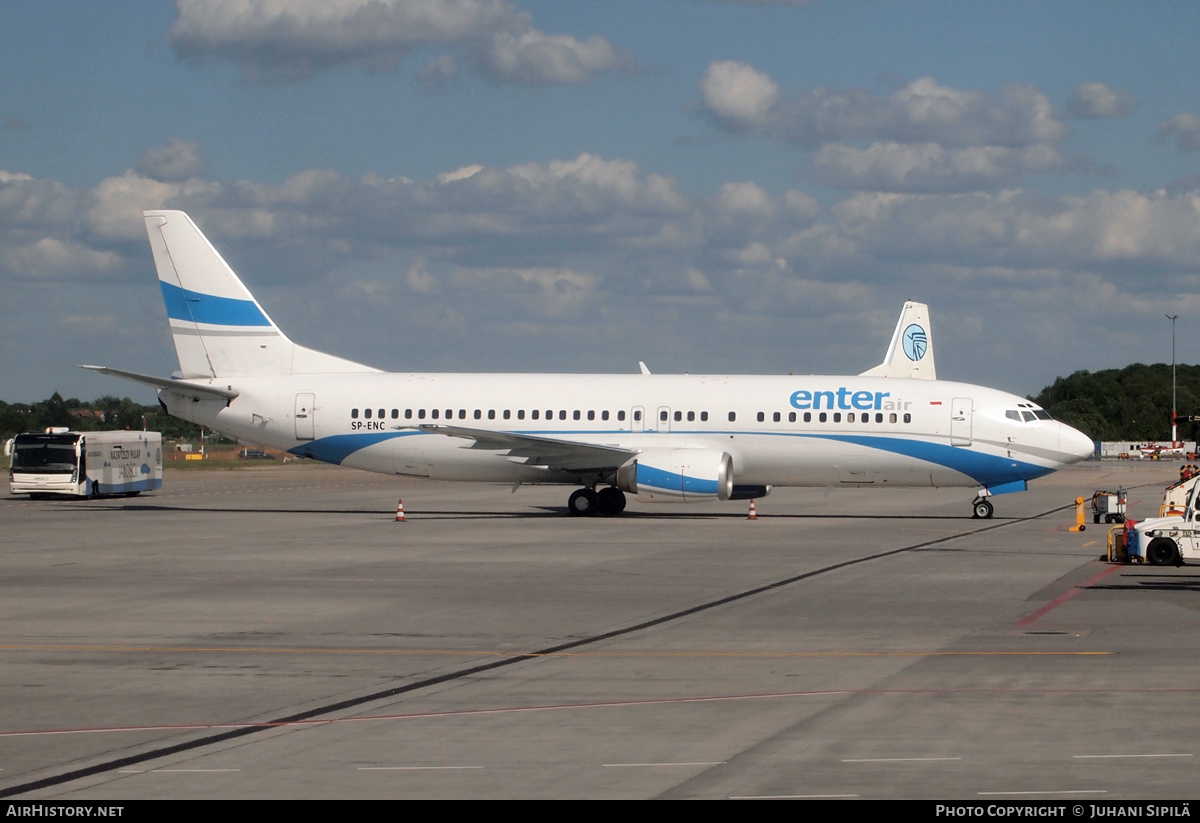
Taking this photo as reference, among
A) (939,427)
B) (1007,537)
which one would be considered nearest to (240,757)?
(1007,537)

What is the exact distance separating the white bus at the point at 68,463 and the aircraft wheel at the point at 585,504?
1933cm

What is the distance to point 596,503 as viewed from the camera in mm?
40250

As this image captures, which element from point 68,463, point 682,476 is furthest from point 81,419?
point 682,476

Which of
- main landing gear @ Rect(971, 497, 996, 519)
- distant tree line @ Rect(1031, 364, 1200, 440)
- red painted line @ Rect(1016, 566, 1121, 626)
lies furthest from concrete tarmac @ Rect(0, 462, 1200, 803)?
distant tree line @ Rect(1031, 364, 1200, 440)

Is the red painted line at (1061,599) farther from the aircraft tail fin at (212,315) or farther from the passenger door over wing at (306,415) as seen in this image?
the aircraft tail fin at (212,315)

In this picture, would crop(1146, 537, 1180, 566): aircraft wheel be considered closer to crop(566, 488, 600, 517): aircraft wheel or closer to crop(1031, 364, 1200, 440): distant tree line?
crop(566, 488, 600, 517): aircraft wheel

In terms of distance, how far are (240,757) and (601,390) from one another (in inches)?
1208

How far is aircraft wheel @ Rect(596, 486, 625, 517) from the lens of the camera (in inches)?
1585

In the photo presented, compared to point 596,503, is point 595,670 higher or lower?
lower

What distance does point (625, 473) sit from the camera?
3838cm

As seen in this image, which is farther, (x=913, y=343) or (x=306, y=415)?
(x=913, y=343)

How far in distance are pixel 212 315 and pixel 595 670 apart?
102 ft

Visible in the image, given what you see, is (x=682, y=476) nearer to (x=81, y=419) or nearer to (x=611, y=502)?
(x=611, y=502)

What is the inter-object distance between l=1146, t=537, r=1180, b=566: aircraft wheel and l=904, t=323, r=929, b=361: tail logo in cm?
4929
